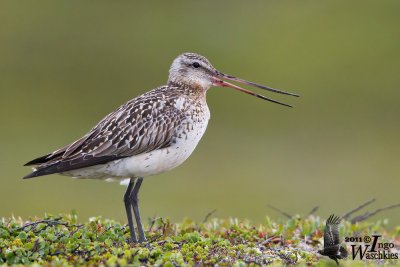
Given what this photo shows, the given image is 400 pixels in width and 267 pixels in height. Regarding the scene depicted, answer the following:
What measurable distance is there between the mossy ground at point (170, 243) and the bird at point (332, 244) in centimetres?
9

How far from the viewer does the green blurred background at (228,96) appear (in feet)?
73.2

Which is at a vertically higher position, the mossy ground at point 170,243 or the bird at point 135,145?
the bird at point 135,145

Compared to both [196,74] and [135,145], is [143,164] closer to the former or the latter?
[135,145]

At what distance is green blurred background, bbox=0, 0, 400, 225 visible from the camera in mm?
22312

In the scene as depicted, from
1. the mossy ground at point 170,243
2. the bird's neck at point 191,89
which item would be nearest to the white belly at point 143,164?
A: the mossy ground at point 170,243

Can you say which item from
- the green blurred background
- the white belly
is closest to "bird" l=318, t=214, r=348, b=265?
the white belly

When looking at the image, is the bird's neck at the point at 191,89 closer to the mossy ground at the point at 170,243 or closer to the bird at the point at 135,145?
the bird at the point at 135,145

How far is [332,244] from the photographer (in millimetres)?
10016

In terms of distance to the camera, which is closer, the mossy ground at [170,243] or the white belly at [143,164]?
the mossy ground at [170,243]

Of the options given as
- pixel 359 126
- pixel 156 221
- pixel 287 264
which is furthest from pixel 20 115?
pixel 287 264

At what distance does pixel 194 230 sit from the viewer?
11930 mm

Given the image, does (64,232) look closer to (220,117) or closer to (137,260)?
(137,260)

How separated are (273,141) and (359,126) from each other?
2701mm

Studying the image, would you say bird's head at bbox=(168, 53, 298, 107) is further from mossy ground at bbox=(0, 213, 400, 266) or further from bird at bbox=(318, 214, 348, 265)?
bird at bbox=(318, 214, 348, 265)
